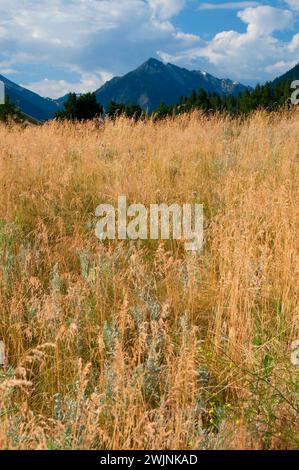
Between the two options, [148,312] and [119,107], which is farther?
[119,107]

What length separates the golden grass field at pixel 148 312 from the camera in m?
2.10

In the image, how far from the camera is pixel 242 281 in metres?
3.14

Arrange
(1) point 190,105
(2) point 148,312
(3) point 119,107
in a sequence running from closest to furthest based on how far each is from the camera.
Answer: (2) point 148,312, (3) point 119,107, (1) point 190,105

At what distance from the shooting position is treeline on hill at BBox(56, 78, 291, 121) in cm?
1244

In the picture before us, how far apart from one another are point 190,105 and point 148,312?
3763 centimetres

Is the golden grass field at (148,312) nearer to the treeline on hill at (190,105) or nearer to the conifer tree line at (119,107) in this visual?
the treeline on hill at (190,105)

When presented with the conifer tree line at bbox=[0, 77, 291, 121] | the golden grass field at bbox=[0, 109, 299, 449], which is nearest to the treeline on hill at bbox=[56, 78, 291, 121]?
the conifer tree line at bbox=[0, 77, 291, 121]

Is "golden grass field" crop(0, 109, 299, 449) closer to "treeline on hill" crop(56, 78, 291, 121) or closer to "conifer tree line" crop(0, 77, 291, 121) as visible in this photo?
"treeline on hill" crop(56, 78, 291, 121)

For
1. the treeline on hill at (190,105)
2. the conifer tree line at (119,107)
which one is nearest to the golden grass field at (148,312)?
the treeline on hill at (190,105)

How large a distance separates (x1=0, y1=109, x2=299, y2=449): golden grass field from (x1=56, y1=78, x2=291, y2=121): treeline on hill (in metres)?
3.64

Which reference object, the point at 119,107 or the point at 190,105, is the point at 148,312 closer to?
the point at 119,107

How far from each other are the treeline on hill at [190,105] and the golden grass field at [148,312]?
12.0 feet

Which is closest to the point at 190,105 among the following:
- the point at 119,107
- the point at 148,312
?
the point at 119,107

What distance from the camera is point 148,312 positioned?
327 cm
